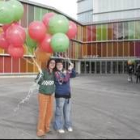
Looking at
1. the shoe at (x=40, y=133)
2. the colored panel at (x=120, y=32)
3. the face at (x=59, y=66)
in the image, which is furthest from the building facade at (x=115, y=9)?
the shoe at (x=40, y=133)

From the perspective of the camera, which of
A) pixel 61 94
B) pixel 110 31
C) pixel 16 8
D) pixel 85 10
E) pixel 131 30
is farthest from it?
pixel 85 10

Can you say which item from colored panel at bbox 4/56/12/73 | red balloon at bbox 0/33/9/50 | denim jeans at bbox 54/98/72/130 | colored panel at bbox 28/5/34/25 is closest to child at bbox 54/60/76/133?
denim jeans at bbox 54/98/72/130

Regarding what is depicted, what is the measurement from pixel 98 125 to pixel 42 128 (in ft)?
5.77

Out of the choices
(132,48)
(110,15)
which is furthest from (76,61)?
(110,15)

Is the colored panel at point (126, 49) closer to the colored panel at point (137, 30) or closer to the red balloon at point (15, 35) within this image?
the colored panel at point (137, 30)

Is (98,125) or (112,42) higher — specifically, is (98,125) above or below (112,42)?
below

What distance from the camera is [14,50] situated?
8016 millimetres

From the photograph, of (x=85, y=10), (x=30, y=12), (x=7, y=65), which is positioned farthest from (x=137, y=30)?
(x=85, y=10)

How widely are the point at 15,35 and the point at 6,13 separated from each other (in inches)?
18.9

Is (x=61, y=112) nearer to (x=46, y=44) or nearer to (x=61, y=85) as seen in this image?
(x=61, y=85)

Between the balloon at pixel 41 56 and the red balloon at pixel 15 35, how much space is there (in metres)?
0.42

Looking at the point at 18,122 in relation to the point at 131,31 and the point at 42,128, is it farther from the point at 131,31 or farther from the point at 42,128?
the point at 131,31

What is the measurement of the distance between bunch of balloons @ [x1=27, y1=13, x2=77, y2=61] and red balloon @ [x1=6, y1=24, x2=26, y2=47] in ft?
0.56

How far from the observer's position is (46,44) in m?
7.81
